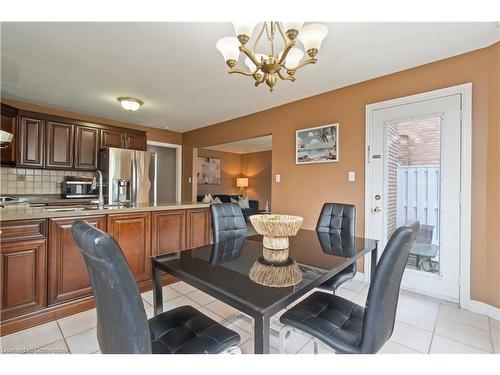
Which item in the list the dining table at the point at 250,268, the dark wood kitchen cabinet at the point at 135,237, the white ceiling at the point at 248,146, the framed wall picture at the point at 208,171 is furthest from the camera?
the framed wall picture at the point at 208,171

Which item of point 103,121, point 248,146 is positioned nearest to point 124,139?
point 103,121

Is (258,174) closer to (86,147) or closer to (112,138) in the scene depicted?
(112,138)

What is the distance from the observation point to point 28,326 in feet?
5.84

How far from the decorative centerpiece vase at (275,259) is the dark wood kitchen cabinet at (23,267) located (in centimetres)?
167

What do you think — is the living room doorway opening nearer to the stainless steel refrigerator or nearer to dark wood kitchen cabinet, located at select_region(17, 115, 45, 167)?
the stainless steel refrigerator

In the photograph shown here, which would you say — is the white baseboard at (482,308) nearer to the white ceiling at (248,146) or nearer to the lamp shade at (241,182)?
the white ceiling at (248,146)

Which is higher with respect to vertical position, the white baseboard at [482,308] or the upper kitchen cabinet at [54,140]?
the upper kitchen cabinet at [54,140]

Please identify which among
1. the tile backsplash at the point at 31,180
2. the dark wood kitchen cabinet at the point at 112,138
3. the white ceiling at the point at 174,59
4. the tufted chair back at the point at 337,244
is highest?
the white ceiling at the point at 174,59

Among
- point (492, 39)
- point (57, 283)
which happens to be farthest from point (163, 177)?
point (492, 39)

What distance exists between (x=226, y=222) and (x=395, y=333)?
5.03 ft

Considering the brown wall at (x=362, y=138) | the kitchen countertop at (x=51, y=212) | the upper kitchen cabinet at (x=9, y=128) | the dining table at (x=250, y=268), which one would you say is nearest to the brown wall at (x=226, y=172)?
the brown wall at (x=362, y=138)

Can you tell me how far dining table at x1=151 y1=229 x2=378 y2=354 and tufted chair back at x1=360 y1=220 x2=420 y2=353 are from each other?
231mm

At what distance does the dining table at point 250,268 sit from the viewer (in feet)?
2.76
